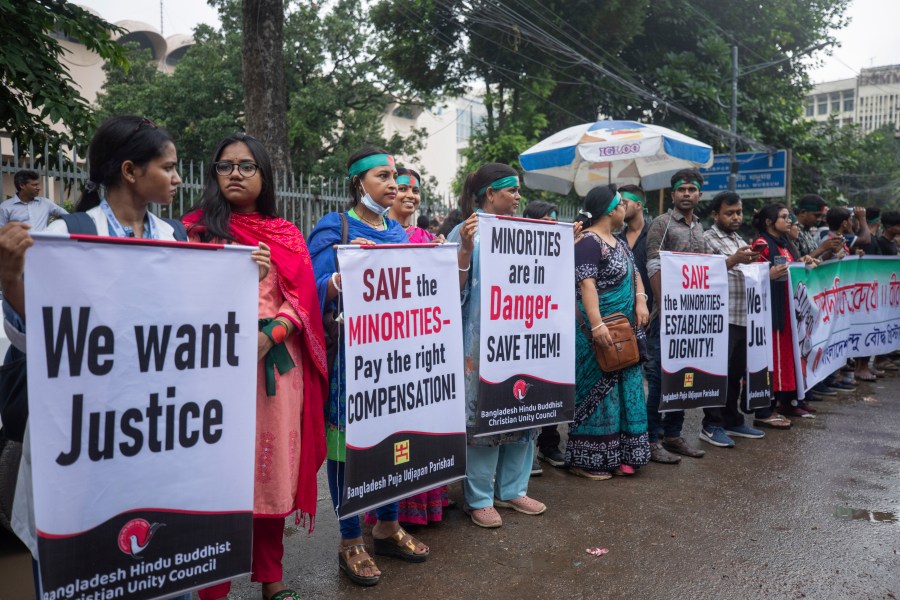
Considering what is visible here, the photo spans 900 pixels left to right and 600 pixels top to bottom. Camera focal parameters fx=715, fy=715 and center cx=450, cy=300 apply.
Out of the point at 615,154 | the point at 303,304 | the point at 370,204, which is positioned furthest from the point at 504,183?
the point at 615,154

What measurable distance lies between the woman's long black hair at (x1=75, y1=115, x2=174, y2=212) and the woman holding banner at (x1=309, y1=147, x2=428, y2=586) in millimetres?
899

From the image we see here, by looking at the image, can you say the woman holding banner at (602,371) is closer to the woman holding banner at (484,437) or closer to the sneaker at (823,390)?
the woman holding banner at (484,437)

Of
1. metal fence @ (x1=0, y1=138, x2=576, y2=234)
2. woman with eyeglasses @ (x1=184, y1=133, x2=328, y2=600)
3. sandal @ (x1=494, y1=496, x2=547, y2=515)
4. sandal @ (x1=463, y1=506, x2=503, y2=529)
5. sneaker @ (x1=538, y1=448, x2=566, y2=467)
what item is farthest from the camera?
metal fence @ (x1=0, y1=138, x2=576, y2=234)

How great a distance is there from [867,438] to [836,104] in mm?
112426

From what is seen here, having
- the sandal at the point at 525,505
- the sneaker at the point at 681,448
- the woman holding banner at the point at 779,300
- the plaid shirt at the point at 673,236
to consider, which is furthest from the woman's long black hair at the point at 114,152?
the woman holding banner at the point at 779,300

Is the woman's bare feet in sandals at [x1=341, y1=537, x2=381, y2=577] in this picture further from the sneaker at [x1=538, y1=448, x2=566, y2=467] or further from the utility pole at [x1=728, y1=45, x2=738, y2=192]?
the utility pole at [x1=728, y1=45, x2=738, y2=192]

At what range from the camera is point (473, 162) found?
17766 millimetres

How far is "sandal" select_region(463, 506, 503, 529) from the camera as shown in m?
3.88

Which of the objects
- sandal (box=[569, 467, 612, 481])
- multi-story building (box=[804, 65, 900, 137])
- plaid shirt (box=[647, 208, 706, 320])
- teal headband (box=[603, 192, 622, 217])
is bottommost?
sandal (box=[569, 467, 612, 481])

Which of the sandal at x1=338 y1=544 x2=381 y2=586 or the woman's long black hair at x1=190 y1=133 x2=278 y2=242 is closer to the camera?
the woman's long black hair at x1=190 y1=133 x2=278 y2=242

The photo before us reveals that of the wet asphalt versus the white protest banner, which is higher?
the white protest banner

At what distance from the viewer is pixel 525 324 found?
12.9 feet

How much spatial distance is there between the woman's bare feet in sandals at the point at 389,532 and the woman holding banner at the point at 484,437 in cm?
51

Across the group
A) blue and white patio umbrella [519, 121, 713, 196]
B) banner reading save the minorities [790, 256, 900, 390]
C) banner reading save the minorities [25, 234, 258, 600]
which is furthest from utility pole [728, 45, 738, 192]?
banner reading save the minorities [25, 234, 258, 600]
